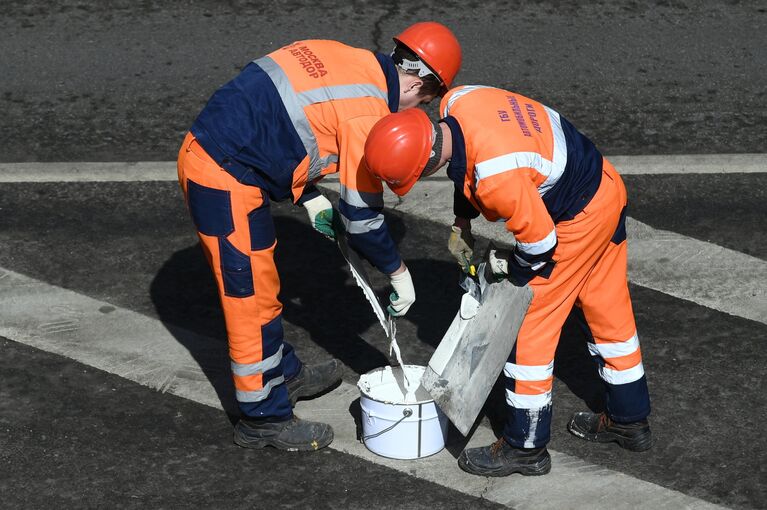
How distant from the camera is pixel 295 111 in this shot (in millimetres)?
5027

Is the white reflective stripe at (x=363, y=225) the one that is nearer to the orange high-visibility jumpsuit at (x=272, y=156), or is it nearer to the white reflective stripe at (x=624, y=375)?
the orange high-visibility jumpsuit at (x=272, y=156)

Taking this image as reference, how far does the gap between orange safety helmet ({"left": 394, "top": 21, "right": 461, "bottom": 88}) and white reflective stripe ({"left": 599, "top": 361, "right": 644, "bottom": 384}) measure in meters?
1.44

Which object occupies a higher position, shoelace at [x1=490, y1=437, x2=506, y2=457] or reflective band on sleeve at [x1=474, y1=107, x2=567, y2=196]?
reflective band on sleeve at [x1=474, y1=107, x2=567, y2=196]

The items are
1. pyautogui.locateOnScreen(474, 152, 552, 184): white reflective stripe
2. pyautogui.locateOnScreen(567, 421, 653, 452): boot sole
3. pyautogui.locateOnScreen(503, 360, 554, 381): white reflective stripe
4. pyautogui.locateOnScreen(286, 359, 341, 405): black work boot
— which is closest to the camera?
pyautogui.locateOnScreen(474, 152, 552, 184): white reflective stripe

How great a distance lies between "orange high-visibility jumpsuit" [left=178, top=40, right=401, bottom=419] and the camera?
5023 millimetres

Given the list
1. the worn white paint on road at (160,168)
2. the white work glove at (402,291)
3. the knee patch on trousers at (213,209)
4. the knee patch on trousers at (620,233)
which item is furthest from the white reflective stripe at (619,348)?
the worn white paint on road at (160,168)

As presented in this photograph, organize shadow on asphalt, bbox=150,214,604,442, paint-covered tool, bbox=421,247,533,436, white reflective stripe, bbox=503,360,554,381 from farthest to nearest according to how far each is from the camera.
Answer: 1. shadow on asphalt, bbox=150,214,604,442
2. white reflective stripe, bbox=503,360,554,381
3. paint-covered tool, bbox=421,247,533,436

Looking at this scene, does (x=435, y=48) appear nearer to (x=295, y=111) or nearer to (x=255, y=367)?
(x=295, y=111)

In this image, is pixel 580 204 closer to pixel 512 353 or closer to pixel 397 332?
pixel 512 353

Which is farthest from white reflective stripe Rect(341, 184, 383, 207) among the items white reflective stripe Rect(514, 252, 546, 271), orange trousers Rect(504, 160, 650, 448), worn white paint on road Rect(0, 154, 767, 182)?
worn white paint on road Rect(0, 154, 767, 182)

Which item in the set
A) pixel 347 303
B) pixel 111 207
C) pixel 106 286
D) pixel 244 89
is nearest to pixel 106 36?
pixel 111 207

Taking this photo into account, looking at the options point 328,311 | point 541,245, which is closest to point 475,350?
point 541,245

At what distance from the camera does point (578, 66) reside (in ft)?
29.6

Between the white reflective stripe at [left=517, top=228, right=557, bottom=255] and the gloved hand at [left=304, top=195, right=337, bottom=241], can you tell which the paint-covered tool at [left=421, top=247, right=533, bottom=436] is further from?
the gloved hand at [left=304, top=195, right=337, bottom=241]
